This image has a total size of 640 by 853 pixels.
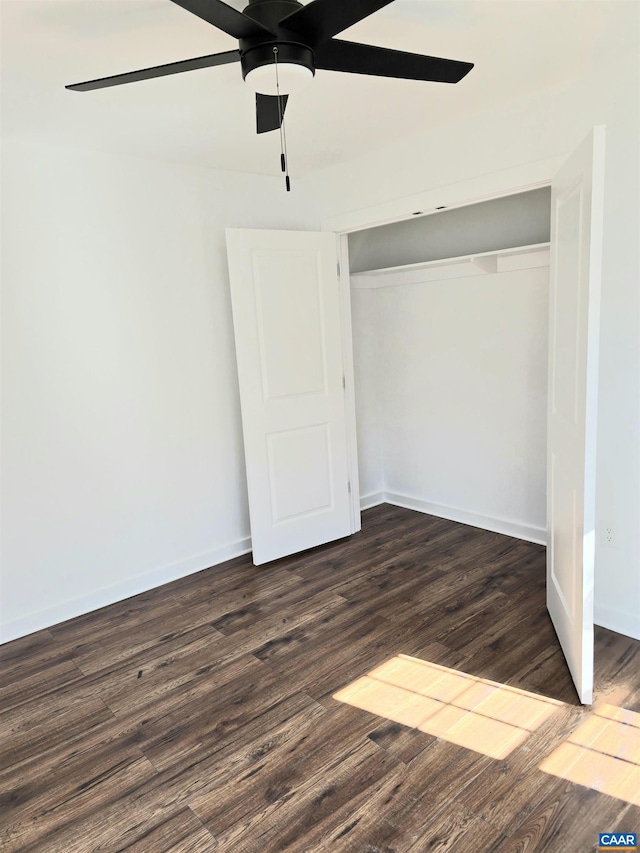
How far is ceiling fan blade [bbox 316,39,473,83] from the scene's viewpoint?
5.23 ft

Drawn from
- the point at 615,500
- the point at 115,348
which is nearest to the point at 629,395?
the point at 615,500

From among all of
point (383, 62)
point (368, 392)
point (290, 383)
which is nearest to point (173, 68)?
point (383, 62)

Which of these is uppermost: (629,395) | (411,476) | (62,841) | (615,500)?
(629,395)

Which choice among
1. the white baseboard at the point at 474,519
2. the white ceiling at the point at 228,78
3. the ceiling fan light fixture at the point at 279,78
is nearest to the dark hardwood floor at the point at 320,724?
the white baseboard at the point at 474,519

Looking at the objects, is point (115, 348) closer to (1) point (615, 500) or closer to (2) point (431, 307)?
(2) point (431, 307)

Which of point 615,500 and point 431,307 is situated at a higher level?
point 431,307

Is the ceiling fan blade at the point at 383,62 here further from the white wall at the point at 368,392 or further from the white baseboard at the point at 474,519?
the white baseboard at the point at 474,519

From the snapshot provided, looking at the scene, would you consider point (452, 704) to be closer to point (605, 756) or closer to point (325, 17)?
point (605, 756)

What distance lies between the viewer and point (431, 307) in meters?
4.14

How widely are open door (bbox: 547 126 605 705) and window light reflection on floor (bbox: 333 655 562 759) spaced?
26cm

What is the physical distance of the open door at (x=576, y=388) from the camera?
193cm

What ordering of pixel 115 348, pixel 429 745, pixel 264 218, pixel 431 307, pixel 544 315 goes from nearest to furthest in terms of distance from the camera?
pixel 429 745 < pixel 115 348 < pixel 544 315 < pixel 264 218 < pixel 431 307

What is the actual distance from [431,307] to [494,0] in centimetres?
241

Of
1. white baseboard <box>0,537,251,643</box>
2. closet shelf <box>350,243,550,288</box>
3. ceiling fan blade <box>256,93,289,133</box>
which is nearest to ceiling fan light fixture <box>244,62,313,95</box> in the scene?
ceiling fan blade <box>256,93,289,133</box>
